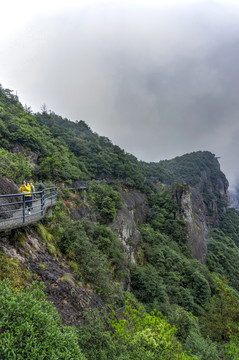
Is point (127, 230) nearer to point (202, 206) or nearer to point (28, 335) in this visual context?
point (28, 335)

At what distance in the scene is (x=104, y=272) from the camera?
26.5 feet

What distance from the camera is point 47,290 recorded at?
4504 mm

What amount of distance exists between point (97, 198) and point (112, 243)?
713 cm

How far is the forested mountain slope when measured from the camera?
281cm

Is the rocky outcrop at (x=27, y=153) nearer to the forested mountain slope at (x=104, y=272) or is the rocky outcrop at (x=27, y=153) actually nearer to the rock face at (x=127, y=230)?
the forested mountain slope at (x=104, y=272)

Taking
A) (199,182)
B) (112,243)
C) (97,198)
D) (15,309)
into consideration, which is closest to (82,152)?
(97,198)

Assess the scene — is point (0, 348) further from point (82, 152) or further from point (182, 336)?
point (82, 152)

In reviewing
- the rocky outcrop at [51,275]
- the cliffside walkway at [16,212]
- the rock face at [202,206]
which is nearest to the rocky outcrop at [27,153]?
the cliffside walkway at [16,212]

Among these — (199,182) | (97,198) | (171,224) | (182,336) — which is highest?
(199,182)

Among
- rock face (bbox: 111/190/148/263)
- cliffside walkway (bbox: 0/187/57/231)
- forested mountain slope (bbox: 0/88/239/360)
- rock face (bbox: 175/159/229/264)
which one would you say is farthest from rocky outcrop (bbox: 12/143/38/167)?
rock face (bbox: 175/159/229/264)

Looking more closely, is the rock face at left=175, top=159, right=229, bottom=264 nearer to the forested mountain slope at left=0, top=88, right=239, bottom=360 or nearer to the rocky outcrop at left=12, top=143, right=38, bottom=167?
the forested mountain slope at left=0, top=88, right=239, bottom=360

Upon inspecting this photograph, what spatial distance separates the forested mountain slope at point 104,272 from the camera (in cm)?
281

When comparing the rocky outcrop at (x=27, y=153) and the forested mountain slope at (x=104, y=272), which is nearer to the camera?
the forested mountain slope at (x=104, y=272)

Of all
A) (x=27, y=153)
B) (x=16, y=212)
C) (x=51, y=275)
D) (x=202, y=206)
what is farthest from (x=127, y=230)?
(x=202, y=206)
